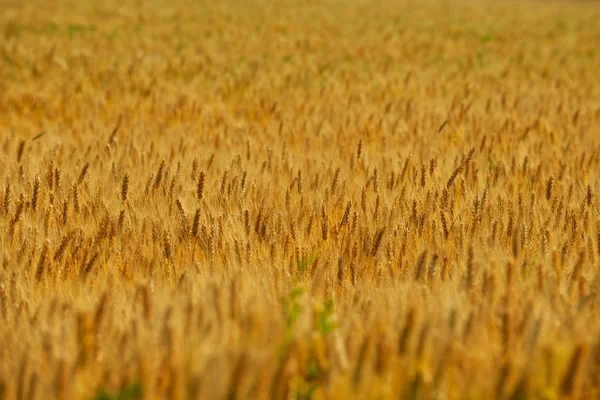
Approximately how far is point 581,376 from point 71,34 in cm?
998

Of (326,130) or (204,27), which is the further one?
(204,27)

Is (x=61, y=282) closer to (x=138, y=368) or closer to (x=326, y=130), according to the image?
(x=138, y=368)

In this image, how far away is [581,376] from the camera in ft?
3.88

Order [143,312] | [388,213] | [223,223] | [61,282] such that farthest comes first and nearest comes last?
1. [388,213]
2. [223,223]
3. [61,282]
4. [143,312]

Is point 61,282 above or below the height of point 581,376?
below

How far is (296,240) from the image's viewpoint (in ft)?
7.27

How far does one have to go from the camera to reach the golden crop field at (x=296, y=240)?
121cm

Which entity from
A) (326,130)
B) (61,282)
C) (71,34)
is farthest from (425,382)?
(71,34)

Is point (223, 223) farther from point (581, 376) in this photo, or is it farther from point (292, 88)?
point (292, 88)

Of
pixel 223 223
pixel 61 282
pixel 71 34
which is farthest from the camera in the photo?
pixel 71 34

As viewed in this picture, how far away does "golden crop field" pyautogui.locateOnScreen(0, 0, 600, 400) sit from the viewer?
121cm

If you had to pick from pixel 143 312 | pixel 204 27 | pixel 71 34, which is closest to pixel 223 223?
pixel 143 312

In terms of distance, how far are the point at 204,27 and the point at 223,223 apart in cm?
998

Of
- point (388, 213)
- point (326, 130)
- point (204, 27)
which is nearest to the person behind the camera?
point (388, 213)
